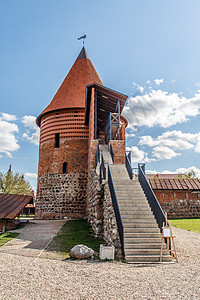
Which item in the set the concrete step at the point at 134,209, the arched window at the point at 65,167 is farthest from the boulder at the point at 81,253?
the arched window at the point at 65,167

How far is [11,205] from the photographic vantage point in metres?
11.6

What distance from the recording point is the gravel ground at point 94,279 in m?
3.50

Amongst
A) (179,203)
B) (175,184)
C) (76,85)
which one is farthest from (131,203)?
(76,85)

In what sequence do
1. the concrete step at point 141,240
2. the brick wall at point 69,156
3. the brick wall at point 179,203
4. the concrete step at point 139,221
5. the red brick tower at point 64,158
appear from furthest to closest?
1. the brick wall at point 69,156
2. the red brick tower at point 64,158
3. the brick wall at point 179,203
4. the concrete step at point 139,221
5. the concrete step at point 141,240

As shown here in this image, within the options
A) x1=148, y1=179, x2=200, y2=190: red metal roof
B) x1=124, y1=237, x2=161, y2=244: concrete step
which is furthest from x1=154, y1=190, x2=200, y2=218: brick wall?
x1=124, y1=237, x2=161, y2=244: concrete step

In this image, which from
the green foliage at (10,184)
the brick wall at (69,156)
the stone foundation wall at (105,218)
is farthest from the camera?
the green foliage at (10,184)

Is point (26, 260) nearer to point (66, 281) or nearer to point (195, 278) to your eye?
point (66, 281)

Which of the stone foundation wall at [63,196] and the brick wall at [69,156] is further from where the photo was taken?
the brick wall at [69,156]

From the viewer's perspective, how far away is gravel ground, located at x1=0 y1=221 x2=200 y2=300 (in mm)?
3498

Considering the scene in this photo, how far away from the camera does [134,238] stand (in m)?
6.31

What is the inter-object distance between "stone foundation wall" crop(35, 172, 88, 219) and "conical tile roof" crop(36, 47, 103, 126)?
220 inches

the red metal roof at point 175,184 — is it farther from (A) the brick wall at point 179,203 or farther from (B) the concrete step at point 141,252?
(B) the concrete step at point 141,252

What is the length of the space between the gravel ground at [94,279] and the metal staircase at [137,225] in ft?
1.75

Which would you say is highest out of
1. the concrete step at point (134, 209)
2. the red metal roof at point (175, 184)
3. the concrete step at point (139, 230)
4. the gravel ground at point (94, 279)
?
the red metal roof at point (175, 184)
